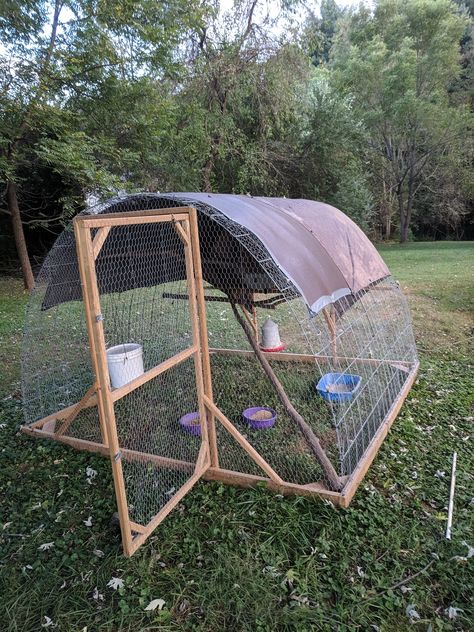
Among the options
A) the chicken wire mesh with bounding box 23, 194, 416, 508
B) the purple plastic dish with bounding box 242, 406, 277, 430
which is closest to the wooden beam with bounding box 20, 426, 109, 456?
the chicken wire mesh with bounding box 23, 194, 416, 508

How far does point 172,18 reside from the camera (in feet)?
29.0

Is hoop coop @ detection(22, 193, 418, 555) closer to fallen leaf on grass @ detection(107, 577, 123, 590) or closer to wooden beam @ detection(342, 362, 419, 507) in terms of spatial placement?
wooden beam @ detection(342, 362, 419, 507)

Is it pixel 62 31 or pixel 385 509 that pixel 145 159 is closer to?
pixel 62 31

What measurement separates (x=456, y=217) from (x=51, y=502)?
2067cm

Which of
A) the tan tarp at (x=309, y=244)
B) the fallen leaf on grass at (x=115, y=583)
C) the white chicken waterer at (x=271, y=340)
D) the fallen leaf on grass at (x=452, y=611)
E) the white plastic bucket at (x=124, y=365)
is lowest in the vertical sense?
the fallen leaf on grass at (x=452, y=611)

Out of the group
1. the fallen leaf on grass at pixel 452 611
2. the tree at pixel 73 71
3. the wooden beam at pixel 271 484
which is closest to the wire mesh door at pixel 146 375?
the wooden beam at pixel 271 484

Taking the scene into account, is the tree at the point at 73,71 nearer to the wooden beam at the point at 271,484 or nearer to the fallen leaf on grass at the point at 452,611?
the wooden beam at the point at 271,484

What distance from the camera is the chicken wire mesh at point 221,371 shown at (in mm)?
2797

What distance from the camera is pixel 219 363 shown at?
4707mm

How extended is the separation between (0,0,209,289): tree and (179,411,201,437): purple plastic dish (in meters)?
5.64

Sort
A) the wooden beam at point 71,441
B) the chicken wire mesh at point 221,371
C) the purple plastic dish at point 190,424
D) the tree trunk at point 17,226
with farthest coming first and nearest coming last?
the tree trunk at point 17,226 < the purple plastic dish at point 190,424 < the wooden beam at point 71,441 < the chicken wire mesh at point 221,371

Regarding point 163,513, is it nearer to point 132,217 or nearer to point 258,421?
point 258,421

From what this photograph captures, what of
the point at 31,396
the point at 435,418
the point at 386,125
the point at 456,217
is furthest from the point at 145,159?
the point at 456,217

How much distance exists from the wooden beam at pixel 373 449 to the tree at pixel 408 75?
1489cm
